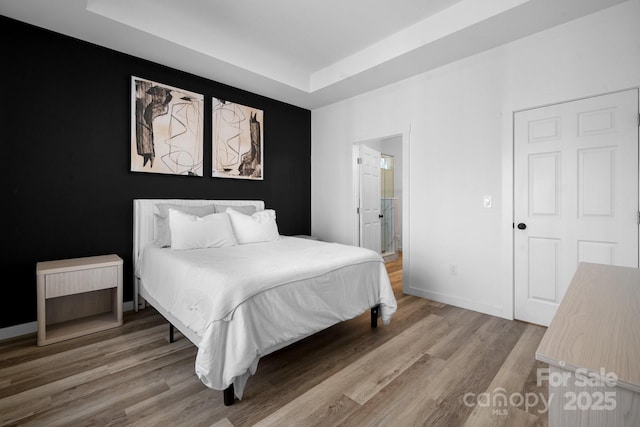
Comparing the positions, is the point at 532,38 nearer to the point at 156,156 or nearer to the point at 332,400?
the point at 332,400

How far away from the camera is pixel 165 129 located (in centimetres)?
331

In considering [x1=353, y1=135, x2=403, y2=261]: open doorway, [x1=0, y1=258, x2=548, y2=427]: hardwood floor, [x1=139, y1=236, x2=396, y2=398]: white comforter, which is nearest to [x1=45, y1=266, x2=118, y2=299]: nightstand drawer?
[x1=139, y1=236, x2=396, y2=398]: white comforter

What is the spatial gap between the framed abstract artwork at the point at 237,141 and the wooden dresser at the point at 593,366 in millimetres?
3687

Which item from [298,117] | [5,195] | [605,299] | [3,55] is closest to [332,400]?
[605,299]

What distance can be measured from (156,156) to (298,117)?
2.31 metres

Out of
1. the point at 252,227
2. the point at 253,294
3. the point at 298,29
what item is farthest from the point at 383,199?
the point at 253,294

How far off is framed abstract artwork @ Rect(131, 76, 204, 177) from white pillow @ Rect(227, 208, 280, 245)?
32.2 inches

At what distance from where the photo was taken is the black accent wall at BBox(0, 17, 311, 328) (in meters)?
2.54

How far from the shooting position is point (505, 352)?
2.27 m

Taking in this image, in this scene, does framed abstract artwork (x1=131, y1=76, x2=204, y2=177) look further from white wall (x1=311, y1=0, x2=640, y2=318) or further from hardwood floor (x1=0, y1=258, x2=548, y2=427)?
white wall (x1=311, y1=0, x2=640, y2=318)

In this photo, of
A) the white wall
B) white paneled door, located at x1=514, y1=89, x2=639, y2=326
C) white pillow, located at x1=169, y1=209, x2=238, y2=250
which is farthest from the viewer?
white pillow, located at x1=169, y1=209, x2=238, y2=250

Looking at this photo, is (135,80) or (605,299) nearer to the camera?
(605,299)

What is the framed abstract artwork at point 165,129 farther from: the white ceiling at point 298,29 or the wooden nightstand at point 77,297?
the wooden nightstand at point 77,297

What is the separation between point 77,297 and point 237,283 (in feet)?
7.12
